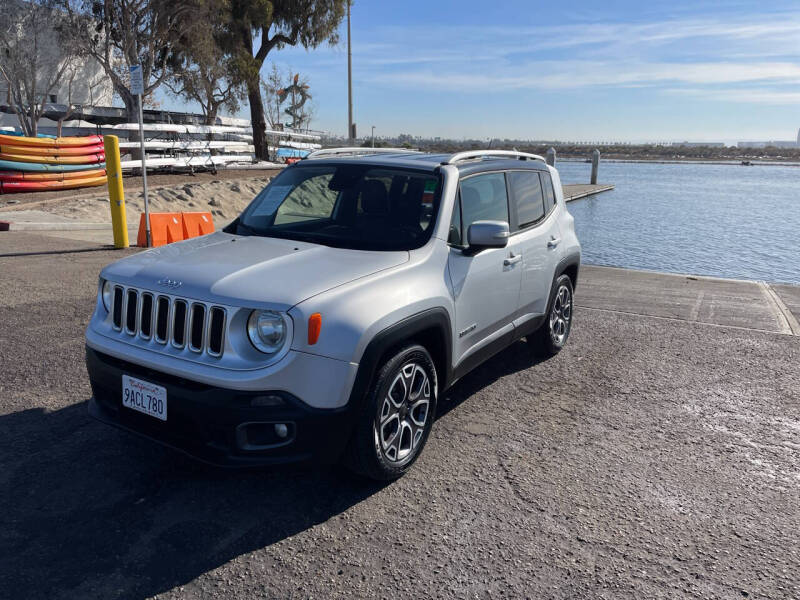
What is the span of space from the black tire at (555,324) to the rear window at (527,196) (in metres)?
0.69

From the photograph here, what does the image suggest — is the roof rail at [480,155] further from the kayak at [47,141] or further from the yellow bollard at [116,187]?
the kayak at [47,141]

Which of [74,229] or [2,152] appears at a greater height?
[2,152]

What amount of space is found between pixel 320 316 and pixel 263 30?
3034 centimetres

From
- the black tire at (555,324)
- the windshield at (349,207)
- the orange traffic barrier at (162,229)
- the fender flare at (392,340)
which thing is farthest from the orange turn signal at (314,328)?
the orange traffic barrier at (162,229)

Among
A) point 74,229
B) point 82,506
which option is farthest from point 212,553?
point 74,229

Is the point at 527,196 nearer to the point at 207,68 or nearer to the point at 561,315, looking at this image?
the point at 561,315

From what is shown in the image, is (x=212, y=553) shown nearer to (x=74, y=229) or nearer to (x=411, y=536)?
(x=411, y=536)

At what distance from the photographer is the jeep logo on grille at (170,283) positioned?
10.9 feet

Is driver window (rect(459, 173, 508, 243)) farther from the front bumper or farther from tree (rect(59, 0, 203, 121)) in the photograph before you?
tree (rect(59, 0, 203, 121))

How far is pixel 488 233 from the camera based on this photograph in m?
3.99

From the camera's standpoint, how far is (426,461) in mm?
3994

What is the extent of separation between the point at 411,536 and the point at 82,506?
1.68m

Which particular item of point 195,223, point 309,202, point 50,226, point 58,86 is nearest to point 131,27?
point 58,86

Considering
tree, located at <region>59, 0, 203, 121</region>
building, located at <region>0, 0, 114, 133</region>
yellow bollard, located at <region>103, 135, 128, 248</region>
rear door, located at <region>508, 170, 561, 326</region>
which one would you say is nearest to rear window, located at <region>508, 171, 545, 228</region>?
rear door, located at <region>508, 170, 561, 326</region>
